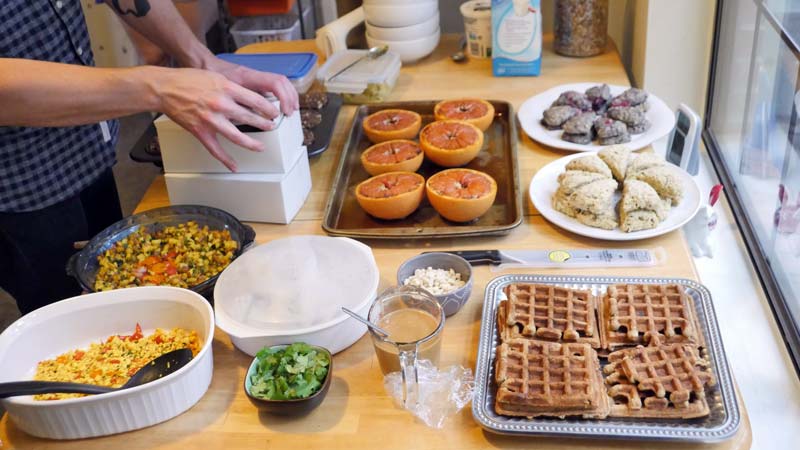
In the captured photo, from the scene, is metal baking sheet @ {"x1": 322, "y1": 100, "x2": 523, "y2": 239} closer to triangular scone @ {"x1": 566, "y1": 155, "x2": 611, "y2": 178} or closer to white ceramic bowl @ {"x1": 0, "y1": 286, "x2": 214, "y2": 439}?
triangular scone @ {"x1": 566, "y1": 155, "x2": 611, "y2": 178}

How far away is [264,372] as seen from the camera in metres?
1.14

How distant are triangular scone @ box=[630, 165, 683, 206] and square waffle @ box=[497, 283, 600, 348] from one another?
371 millimetres

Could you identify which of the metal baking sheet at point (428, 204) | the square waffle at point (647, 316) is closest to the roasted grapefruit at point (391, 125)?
the metal baking sheet at point (428, 204)

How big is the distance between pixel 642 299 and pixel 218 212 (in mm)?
813

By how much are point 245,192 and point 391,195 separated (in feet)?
1.00

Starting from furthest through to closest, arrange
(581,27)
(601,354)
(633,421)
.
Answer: (581,27)
(601,354)
(633,421)

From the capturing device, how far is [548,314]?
4.00 ft

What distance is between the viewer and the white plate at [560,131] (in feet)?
5.90

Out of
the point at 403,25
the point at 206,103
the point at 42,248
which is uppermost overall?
the point at 206,103

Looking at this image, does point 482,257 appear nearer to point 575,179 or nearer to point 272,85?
point 575,179

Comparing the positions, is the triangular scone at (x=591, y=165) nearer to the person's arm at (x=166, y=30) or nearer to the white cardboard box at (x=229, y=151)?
the white cardboard box at (x=229, y=151)

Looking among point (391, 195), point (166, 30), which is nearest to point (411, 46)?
point (166, 30)

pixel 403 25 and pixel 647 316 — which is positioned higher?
pixel 403 25

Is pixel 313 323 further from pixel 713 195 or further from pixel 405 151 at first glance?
pixel 713 195
